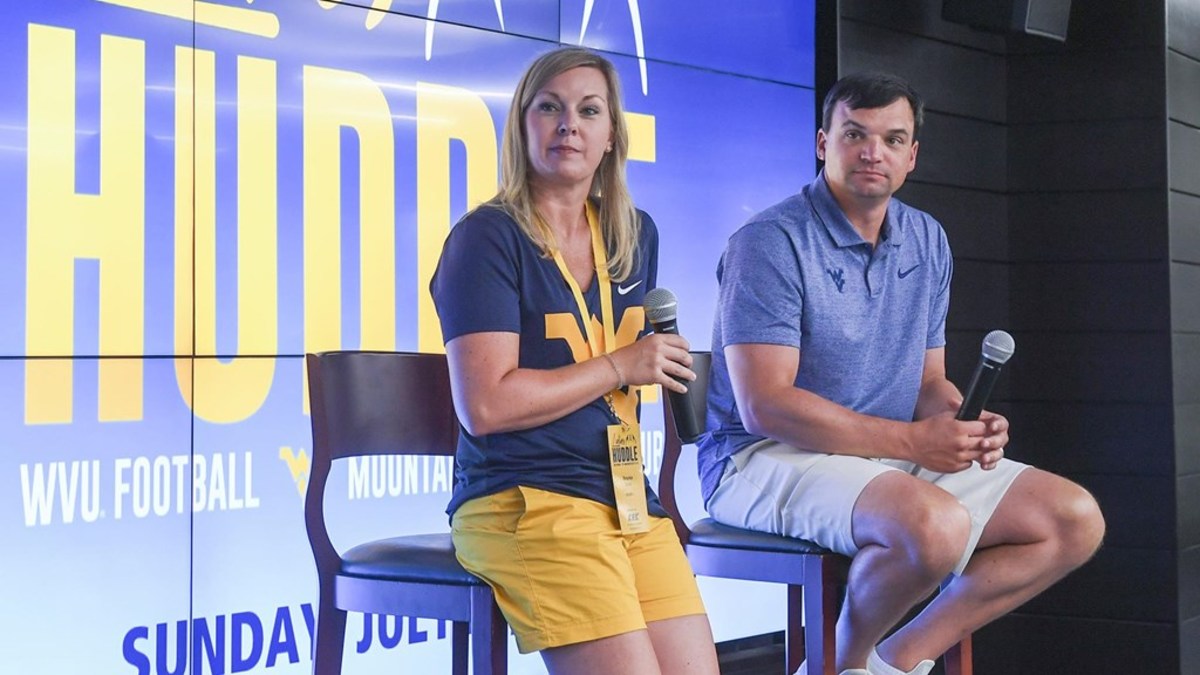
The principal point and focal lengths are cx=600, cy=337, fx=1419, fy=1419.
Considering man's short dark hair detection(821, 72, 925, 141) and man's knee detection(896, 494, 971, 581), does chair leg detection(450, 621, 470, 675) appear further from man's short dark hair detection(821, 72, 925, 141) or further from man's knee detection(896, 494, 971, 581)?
man's short dark hair detection(821, 72, 925, 141)

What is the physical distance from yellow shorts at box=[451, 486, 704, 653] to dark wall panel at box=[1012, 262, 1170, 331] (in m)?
2.43

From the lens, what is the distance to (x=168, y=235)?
281 centimetres

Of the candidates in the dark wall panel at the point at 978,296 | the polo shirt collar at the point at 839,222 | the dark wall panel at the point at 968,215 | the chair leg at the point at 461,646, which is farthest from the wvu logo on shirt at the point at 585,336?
the dark wall panel at the point at 978,296

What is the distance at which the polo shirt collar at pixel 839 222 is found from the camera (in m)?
2.60

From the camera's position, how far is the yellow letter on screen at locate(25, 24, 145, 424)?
263cm

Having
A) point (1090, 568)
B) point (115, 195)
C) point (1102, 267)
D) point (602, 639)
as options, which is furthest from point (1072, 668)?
point (115, 195)

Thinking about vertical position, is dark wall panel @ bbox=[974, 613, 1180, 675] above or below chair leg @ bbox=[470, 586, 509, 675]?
below

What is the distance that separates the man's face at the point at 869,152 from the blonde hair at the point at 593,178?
23.4 inches

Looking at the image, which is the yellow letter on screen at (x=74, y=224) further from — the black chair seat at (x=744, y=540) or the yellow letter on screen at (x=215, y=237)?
the black chair seat at (x=744, y=540)

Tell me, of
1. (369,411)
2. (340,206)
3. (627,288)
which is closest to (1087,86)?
(340,206)

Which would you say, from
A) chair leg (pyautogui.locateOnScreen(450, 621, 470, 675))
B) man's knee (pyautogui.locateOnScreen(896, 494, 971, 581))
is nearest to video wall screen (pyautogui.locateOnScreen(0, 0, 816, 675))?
chair leg (pyautogui.locateOnScreen(450, 621, 470, 675))

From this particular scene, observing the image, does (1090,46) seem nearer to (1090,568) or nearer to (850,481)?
(1090,568)

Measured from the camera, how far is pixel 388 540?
7.17ft

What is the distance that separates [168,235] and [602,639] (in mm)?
1409
